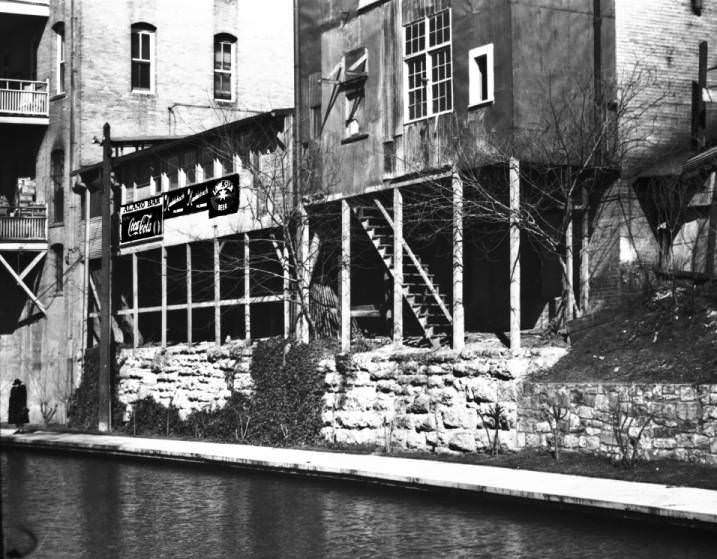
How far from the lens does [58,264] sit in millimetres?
41844

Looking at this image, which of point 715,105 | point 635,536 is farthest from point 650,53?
point 635,536

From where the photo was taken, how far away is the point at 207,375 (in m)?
32.4

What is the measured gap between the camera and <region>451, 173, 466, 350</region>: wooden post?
918 inches

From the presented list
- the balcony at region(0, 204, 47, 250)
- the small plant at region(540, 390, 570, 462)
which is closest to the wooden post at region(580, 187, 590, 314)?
the small plant at region(540, 390, 570, 462)

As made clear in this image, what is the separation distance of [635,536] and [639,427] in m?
6.11

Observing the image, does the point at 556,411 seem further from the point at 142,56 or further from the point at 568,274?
the point at 142,56

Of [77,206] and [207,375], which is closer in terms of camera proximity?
[207,375]

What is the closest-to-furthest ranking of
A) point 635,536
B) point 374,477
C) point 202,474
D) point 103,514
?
point 635,536 < point 103,514 < point 374,477 < point 202,474

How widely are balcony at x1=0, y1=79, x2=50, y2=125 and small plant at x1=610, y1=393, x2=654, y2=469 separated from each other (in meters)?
27.8

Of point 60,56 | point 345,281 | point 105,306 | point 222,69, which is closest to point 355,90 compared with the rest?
Answer: point 345,281

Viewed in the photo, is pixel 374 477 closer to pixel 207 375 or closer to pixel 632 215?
pixel 632 215

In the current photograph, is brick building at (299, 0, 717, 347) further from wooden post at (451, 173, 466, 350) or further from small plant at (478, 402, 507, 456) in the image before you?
small plant at (478, 402, 507, 456)

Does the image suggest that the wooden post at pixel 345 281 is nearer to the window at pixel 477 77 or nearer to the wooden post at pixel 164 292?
the window at pixel 477 77

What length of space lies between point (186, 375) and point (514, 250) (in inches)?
539
